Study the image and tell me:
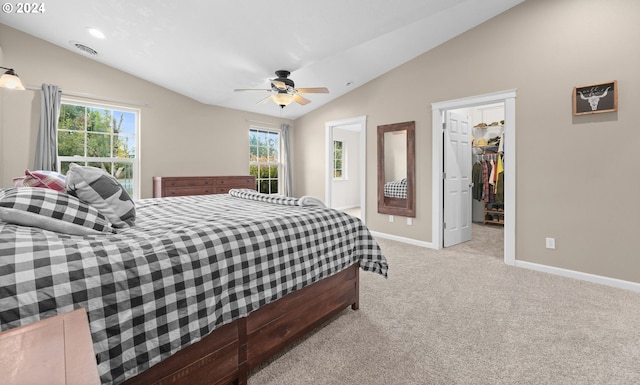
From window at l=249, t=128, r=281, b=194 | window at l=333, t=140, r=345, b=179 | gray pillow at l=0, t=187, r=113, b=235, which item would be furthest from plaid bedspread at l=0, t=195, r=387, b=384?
window at l=333, t=140, r=345, b=179

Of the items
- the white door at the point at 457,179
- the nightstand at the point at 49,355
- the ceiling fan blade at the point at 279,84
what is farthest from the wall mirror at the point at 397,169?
the nightstand at the point at 49,355

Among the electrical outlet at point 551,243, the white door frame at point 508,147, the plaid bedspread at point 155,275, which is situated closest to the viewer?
the plaid bedspread at point 155,275

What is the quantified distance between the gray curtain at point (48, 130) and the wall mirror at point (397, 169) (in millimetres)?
4493

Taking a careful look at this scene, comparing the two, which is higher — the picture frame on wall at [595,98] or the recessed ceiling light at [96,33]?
the recessed ceiling light at [96,33]

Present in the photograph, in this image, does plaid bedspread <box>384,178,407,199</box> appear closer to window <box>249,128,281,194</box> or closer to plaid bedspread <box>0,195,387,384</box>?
window <box>249,128,281,194</box>

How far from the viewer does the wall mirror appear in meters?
4.56

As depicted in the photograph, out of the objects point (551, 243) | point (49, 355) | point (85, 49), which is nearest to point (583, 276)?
point (551, 243)

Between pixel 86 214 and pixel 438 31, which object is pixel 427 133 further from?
pixel 86 214

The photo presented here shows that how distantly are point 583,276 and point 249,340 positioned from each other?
3.46 meters

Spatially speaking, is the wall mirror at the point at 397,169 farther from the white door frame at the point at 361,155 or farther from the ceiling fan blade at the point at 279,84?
the ceiling fan blade at the point at 279,84

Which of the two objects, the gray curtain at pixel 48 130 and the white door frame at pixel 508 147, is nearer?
the white door frame at pixel 508 147

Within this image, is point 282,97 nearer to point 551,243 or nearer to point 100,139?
point 100,139

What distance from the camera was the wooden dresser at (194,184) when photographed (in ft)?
15.1

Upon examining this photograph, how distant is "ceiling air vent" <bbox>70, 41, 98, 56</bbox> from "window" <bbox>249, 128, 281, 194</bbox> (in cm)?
278
